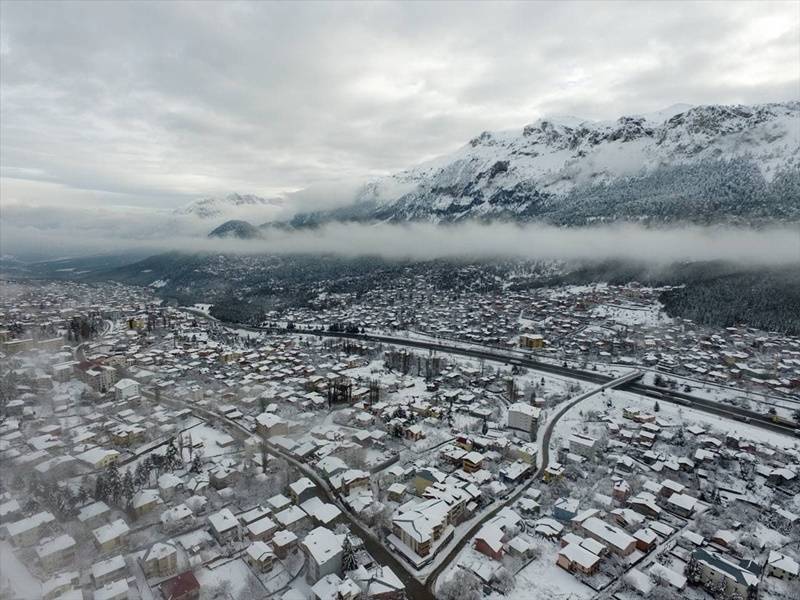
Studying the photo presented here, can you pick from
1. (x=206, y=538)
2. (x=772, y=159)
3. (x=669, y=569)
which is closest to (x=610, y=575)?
(x=669, y=569)

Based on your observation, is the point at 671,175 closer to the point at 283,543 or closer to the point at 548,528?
the point at 548,528

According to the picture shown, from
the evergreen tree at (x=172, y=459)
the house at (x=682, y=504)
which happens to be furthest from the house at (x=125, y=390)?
the house at (x=682, y=504)

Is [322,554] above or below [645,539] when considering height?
above

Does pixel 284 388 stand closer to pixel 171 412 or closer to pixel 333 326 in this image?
pixel 171 412

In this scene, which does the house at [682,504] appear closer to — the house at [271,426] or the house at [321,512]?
the house at [321,512]

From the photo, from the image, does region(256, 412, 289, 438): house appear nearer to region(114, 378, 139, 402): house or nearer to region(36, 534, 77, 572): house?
region(36, 534, 77, 572): house

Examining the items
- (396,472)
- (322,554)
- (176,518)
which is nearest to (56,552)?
(176,518)
